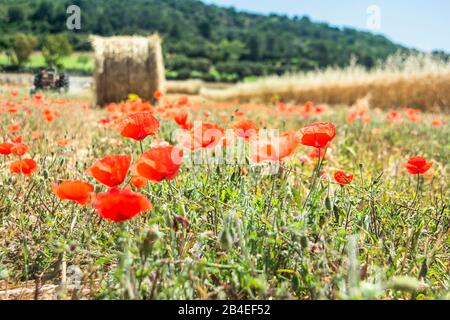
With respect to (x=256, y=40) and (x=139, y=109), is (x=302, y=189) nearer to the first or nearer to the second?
(x=139, y=109)

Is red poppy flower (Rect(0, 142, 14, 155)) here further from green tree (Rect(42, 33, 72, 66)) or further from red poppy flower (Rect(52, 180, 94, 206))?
green tree (Rect(42, 33, 72, 66))

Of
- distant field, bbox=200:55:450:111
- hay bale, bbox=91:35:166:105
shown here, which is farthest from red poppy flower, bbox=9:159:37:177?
distant field, bbox=200:55:450:111

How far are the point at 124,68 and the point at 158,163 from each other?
329 inches

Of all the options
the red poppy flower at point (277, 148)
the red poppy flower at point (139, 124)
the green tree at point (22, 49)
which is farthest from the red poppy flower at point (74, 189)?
the green tree at point (22, 49)

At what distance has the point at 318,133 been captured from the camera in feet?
4.25

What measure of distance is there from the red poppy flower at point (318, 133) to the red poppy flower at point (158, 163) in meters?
0.39

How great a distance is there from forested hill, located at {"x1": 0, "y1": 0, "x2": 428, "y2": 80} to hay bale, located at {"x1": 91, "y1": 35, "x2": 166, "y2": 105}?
19.5 m

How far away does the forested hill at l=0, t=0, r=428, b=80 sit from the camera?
104 ft

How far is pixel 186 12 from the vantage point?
46625 mm

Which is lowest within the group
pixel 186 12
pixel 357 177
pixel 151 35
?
pixel 357 177

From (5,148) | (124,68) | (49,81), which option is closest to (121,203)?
(5,148)
